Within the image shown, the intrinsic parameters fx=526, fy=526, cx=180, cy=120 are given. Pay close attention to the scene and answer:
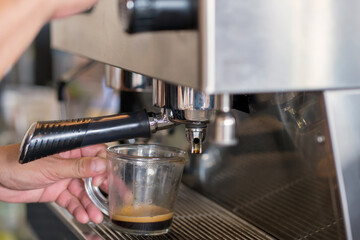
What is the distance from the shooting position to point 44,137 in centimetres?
51

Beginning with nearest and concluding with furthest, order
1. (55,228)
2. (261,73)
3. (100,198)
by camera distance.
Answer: (261,73), (100,198), (55,228)

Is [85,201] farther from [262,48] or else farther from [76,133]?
[262,48]

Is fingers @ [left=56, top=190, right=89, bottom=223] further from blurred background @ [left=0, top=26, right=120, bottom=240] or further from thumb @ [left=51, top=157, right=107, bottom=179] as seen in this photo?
blurred background @ [left=0, top=26, right=120, bottom=240]

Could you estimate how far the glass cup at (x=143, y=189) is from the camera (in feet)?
1.95

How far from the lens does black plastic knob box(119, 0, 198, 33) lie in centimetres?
39

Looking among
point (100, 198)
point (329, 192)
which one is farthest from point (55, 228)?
point (329, 192)

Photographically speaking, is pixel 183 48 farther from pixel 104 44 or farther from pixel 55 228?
pixel 55 228

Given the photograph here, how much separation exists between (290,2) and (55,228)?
0.51m

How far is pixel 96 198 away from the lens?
0.65 meters

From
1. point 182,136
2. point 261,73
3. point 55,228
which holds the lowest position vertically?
point 55,228

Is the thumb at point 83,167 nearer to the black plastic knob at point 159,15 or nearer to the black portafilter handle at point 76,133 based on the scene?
the black portafilter handle at point 76,133

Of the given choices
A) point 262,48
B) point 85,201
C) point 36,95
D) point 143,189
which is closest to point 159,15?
point 262,48

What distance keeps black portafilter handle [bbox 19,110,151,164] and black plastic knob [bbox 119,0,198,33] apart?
4.0 inches

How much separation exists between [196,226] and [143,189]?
0.10m
